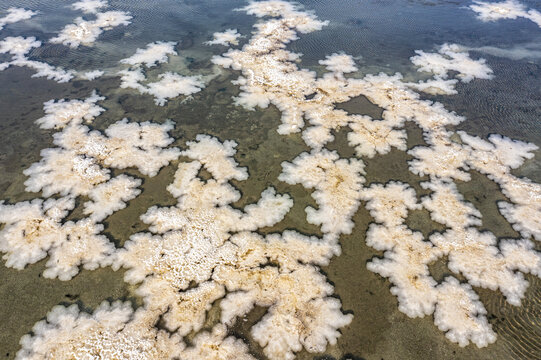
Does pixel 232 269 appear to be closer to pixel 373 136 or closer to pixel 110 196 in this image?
pixel 110 196

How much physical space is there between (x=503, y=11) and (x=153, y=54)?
20907 millimetres

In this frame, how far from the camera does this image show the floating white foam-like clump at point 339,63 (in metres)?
14.0

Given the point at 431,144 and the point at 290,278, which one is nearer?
the point at 290,278

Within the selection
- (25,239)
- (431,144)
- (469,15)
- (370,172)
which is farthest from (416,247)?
(469,15)

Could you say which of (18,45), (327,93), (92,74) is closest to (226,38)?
(92,74)

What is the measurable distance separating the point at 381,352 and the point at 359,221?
3037 millimetres

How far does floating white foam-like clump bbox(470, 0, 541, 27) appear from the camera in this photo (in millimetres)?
19266

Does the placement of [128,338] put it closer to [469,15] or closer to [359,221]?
[359,221]

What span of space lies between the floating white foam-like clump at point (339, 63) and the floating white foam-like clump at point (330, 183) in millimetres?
5725

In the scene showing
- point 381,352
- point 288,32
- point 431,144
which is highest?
point 288,32

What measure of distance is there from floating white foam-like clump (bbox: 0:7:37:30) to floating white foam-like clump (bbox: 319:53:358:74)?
17.1 metres

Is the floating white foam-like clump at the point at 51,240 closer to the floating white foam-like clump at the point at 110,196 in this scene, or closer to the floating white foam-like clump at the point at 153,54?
the floating white foam-like clump at the point at 110,196

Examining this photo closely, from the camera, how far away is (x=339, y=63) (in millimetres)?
14391

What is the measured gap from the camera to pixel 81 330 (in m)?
5.93
